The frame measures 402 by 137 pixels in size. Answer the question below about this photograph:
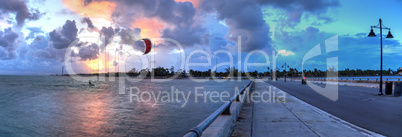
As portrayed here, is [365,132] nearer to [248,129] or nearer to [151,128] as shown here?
[248,129]

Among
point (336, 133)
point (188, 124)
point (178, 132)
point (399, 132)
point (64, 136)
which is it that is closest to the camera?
point (336, 133)

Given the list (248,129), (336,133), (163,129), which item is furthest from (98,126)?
(336,133)

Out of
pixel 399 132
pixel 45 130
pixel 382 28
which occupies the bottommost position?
pixel 45 130

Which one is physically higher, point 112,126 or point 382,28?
point 382,28

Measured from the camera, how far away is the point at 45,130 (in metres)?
15.5

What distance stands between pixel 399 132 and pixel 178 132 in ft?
30.7

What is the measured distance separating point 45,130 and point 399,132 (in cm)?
1800

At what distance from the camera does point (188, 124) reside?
15.4 metres

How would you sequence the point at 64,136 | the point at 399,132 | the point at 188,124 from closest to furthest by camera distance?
the point at 399,132
the point at 64,136
the point at 188,124

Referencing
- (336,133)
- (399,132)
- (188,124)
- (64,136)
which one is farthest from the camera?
(188,124)

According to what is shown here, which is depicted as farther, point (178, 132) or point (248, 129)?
Answer: point (178, 132)

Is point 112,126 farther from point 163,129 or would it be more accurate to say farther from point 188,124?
point 188,124

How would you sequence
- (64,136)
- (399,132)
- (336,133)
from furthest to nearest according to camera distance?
(64,136) → (399,132) → (336,133)

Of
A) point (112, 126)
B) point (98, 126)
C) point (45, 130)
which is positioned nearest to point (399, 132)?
point (112, 126)
